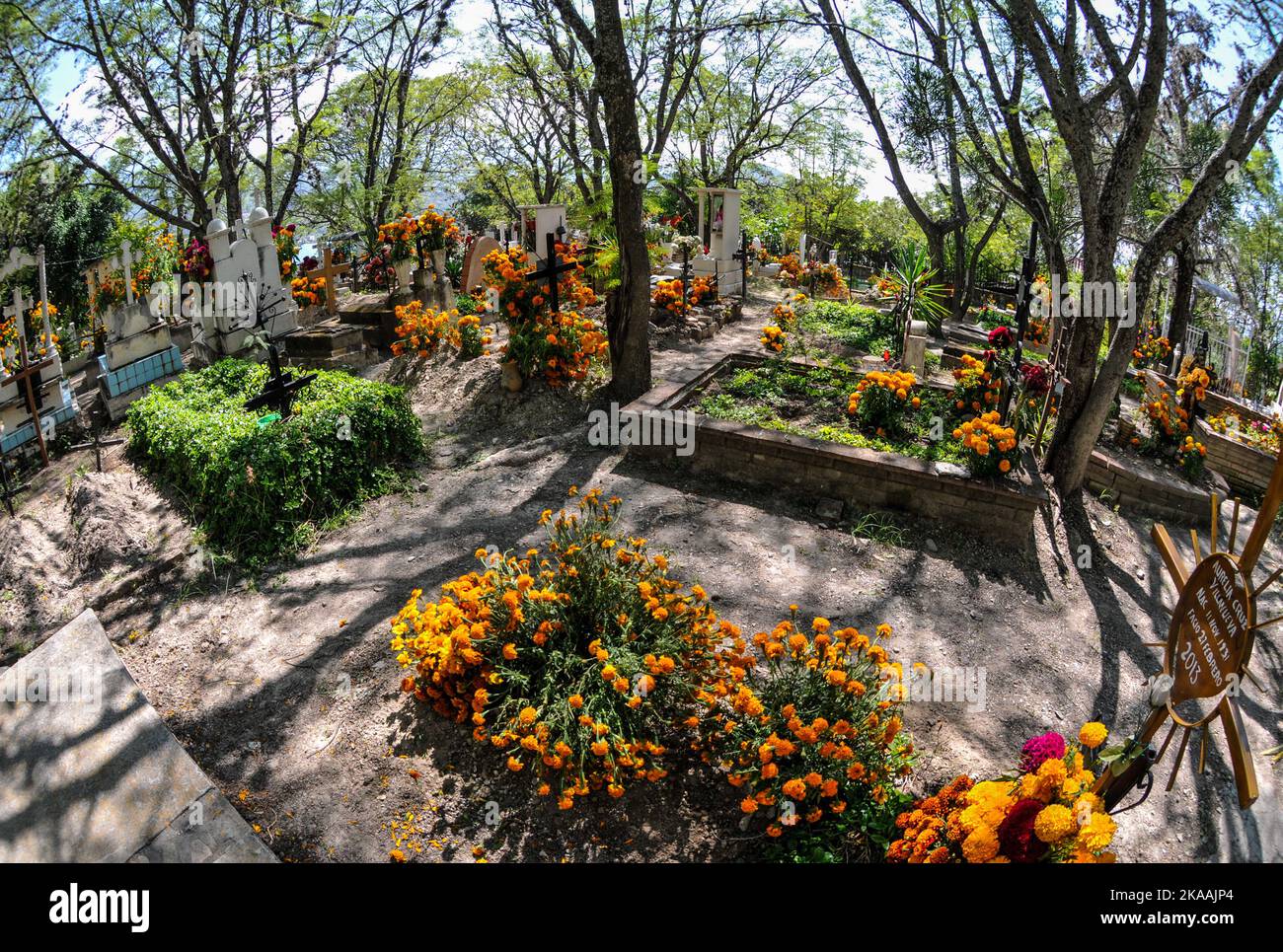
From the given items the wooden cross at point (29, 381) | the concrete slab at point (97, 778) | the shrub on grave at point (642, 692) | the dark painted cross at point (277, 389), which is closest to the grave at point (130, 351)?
the wooden cross at point (29, 381)

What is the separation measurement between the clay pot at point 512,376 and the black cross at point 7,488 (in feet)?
15.7

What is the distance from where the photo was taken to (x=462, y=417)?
9.11 metres

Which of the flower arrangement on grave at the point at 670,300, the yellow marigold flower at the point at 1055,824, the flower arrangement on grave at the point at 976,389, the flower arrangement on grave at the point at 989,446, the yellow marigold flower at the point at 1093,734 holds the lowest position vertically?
the yellow marigold flower at the point at 1055,824

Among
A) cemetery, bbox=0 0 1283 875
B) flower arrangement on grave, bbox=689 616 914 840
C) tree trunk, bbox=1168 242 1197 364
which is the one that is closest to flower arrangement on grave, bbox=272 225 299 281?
cemetery, bbox=0 0 1283 875

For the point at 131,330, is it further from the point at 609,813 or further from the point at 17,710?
the point at 609,813

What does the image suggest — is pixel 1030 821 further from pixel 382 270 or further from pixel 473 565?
pixel 382 270

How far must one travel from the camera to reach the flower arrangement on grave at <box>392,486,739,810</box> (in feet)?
12.2

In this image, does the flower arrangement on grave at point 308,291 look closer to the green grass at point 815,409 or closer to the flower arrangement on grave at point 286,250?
the flower arrangement on grave at point 286,250

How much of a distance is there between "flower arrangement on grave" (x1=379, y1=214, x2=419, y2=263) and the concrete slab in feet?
31.4

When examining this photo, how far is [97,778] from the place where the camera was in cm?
389

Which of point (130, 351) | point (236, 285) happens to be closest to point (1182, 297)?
point (236, 285)

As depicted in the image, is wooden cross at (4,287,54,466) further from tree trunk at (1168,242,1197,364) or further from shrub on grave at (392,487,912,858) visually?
tree trunk at (1168,242,1197,364)

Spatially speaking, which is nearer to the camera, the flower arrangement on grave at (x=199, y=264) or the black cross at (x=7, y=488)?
the black cross at (x=7, y=488)

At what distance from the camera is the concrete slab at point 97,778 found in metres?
3.55
